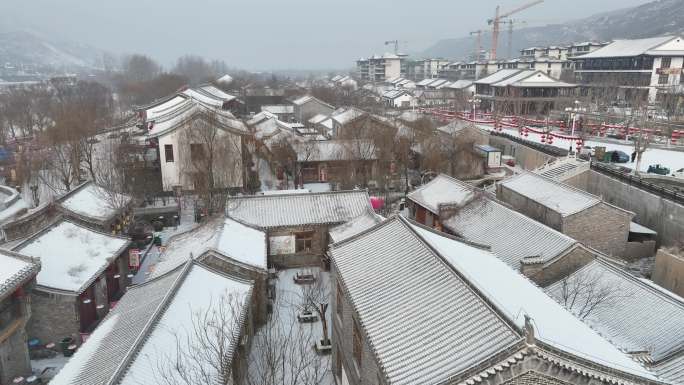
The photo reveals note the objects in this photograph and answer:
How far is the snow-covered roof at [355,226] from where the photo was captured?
60.2 ft

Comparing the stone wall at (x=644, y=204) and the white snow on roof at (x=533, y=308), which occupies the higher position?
the white snow on roof at (x=533, y=308)

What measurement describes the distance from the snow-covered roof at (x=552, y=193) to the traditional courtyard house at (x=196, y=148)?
14.5 metres

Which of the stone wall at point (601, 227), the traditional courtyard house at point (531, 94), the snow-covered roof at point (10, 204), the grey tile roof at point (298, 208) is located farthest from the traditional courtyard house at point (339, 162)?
the traditional courtyard house at point (531, 94)

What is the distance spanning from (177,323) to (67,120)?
24422 millimetres

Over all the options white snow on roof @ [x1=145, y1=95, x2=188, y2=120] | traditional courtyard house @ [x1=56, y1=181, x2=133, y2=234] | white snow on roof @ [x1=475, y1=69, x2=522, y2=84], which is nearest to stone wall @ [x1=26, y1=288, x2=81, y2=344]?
traditional courtyard house @ [x1=56, y1=181, x2=133, y2=234]

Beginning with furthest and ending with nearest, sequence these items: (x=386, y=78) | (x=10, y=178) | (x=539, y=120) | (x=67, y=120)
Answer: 1. (x=386, y=78)
2. (x=539, y=120)
3. (x=10, y=178)
4. (x=67, y=120)

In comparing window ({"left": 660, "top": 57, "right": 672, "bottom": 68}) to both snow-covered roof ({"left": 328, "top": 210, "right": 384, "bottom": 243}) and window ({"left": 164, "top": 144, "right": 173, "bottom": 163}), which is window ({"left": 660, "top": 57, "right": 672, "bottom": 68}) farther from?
window ({"left": 164, "top": 144, "right": 173, "bottom": 163})

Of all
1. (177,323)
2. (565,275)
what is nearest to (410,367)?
(177,323)

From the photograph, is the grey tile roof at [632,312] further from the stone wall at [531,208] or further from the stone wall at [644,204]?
the stone wall at [644,204]

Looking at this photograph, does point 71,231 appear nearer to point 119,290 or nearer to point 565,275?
point 119,290

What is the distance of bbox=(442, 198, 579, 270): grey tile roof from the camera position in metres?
16.5

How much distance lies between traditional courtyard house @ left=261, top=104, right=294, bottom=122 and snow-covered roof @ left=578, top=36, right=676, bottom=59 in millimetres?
39356

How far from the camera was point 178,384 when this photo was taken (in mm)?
9602

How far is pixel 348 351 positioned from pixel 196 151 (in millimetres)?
19042
